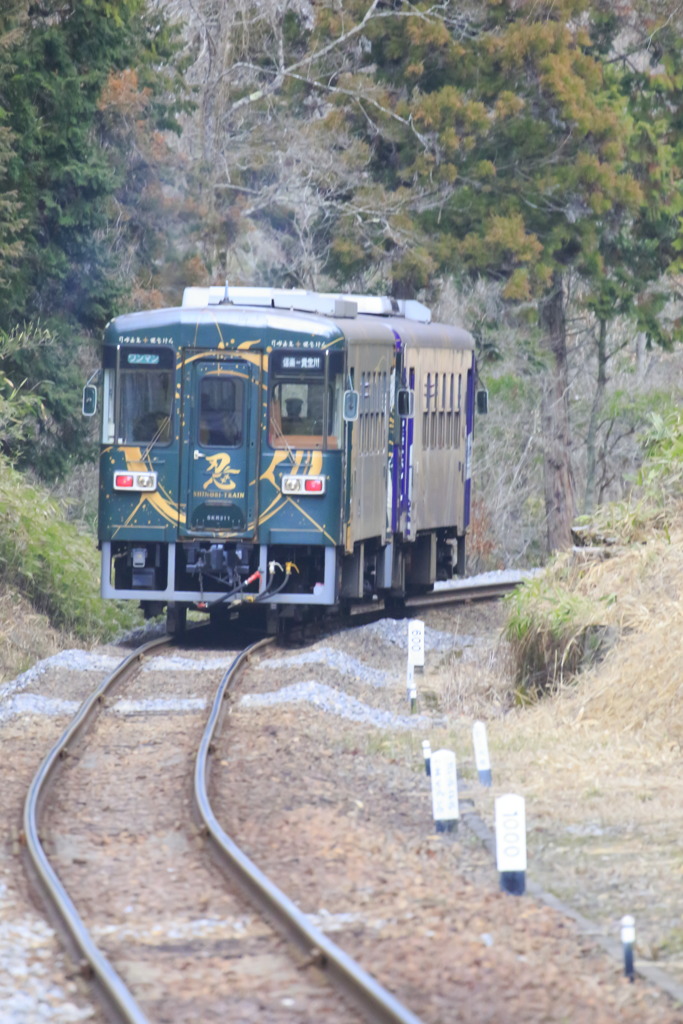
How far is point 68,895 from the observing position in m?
7.84

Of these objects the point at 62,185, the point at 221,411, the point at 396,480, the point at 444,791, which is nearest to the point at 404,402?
the point at 396,480

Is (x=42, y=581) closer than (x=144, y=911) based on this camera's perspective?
No

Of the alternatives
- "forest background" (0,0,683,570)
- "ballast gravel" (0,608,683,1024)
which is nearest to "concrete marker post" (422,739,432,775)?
"ballast gravel" (0,608,683,1024)

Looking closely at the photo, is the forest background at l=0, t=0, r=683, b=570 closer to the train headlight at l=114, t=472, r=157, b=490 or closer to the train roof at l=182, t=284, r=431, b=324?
the train roof at l=182, t=284, r=431, b=324

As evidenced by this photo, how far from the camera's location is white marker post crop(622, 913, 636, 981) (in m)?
6.61

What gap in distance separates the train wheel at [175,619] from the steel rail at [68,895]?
4.41 meters

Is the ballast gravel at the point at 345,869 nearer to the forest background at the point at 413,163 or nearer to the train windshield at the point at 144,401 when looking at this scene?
the train windshield at the point at 144,401

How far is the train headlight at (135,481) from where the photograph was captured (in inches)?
666

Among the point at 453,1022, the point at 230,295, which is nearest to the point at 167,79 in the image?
the point at 230,295

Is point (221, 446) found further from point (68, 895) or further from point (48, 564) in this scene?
point (68, 895)

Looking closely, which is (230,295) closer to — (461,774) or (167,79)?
(461,774)

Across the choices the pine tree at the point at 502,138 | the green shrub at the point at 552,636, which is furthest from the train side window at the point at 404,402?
the pine tree at the point at 502,138

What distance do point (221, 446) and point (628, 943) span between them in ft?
35.3

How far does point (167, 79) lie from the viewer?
97.7ft
